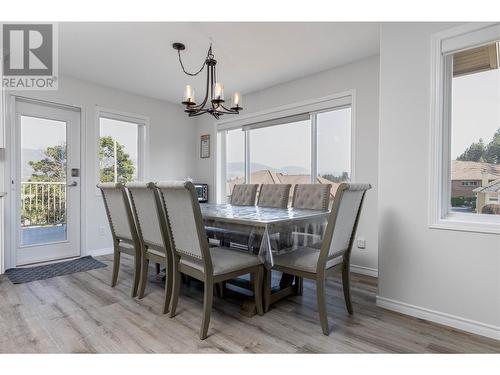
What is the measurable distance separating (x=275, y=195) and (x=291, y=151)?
109 centimetres

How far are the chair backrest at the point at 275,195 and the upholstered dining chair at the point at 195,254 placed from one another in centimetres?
110

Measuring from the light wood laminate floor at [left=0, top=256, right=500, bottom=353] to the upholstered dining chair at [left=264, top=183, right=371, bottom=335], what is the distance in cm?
19

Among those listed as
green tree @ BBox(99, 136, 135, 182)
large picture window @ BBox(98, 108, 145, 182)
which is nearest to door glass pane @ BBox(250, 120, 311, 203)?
large picture window @ BBox(98, 108, 145, 182)

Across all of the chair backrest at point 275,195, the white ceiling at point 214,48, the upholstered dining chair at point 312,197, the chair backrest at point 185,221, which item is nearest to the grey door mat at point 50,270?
the chair backrest at point 185,221

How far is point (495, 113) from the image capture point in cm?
190

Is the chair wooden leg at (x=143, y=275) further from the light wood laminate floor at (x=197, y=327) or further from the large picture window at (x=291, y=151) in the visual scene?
the large picture window at (x=291, y=151)

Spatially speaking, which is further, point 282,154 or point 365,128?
point 282,154

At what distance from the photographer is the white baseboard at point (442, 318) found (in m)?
1.77

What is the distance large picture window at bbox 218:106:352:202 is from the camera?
3.49 meters

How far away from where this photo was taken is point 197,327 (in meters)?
1.90

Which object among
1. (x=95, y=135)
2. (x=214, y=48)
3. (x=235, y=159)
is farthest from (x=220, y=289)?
(x=95, y=135)

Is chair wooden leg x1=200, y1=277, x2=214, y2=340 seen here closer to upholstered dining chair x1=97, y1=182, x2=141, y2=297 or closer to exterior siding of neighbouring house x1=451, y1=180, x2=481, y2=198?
upholstered dining chair x1=97, y1=182, x2=141, y2=297

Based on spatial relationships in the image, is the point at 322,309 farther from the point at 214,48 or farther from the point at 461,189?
the point at 214,48

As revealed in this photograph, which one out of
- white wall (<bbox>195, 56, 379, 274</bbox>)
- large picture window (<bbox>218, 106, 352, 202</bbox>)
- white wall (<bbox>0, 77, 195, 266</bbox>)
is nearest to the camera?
white wall (<bbox>195, 56, 379, 274</bbox>)
